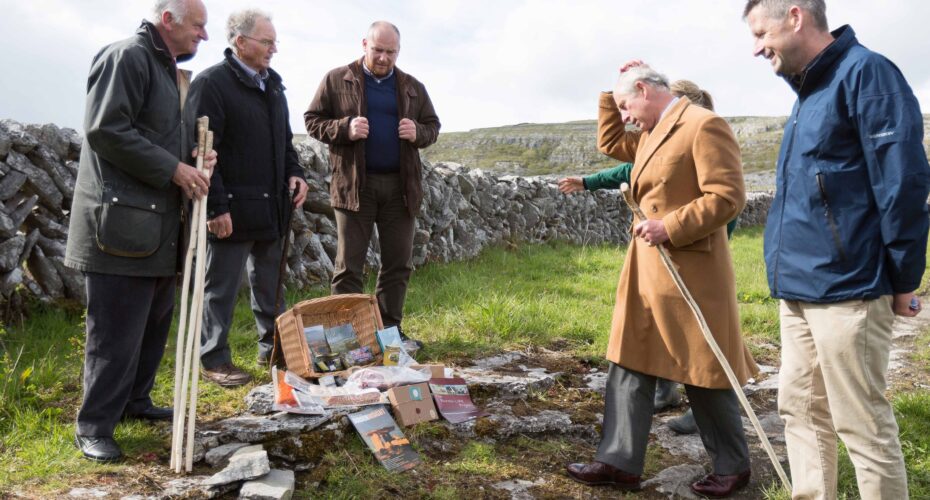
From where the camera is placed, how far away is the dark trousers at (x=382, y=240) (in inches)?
187

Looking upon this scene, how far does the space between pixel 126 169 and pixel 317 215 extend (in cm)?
400

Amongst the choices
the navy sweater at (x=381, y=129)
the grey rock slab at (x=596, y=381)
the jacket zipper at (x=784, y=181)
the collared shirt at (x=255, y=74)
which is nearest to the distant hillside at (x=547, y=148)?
the navy sweater at (x=381, y=129)

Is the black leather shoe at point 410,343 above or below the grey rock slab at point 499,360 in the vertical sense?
above

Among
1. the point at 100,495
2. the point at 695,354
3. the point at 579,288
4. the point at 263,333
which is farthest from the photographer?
the point at 579,288

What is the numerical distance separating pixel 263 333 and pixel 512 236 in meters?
5.95

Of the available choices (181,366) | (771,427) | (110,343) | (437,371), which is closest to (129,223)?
(110,343)

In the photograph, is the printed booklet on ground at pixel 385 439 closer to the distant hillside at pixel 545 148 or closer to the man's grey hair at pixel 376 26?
the man's grey hair at pixel 376 26

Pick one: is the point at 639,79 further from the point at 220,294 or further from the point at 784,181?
the point at 220,294

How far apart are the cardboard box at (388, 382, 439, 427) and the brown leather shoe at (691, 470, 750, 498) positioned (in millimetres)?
1360

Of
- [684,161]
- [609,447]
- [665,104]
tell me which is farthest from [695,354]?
[665,104]

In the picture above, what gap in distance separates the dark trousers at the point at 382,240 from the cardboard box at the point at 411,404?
1218 millimetres

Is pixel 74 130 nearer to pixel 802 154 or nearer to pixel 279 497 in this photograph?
pixel 279 497

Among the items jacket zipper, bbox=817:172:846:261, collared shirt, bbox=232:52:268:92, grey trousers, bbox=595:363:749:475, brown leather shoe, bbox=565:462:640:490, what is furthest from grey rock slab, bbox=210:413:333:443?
jacket zipper, bbox=817:172:846:261

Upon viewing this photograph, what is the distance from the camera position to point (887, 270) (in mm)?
2342
